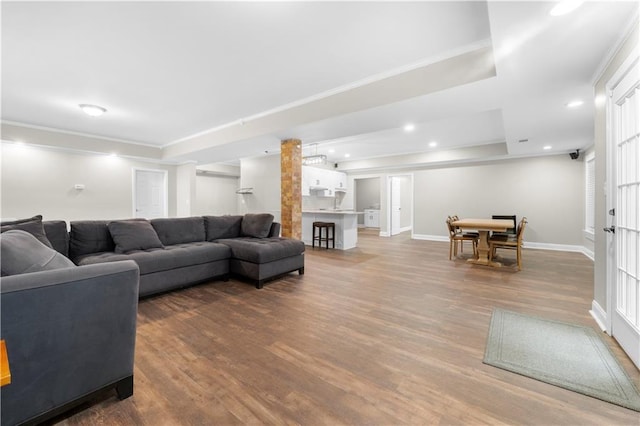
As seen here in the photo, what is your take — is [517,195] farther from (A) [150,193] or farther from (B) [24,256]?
(A) [150,193]

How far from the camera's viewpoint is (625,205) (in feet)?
6.88

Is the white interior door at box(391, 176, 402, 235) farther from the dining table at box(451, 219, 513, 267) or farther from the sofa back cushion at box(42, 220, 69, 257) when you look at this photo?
the sofa back cushion at box(42, 220, 69, 257)

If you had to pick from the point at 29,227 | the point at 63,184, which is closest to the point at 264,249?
the point at 29,227

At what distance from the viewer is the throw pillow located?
3.25 m

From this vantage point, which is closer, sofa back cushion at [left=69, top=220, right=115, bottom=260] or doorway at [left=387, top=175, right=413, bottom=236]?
sofa back cushion at [left=69, top=220, right=115, bottom=260]

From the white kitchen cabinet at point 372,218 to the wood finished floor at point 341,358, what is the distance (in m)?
8.01

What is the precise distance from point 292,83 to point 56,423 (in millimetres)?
3763

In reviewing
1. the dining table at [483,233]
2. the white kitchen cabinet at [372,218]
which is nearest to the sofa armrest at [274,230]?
the dining table at [483,233]

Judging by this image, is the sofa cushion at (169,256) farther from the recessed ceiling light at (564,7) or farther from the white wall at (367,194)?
the white wall at (367,194)

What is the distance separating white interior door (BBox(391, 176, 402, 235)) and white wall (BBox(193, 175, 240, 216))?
566 centimetres

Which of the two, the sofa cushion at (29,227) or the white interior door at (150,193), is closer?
the sofa cushion at (29,227)

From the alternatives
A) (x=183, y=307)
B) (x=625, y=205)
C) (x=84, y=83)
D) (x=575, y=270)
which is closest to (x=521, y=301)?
(x=625, y=205)

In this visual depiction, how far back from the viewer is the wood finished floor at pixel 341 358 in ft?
4.71

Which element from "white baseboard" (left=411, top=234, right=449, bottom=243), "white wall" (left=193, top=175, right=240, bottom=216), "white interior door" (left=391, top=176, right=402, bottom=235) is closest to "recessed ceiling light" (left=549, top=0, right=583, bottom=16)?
"white baseboard" (left=411, top=234, right=449, bottom=243)
